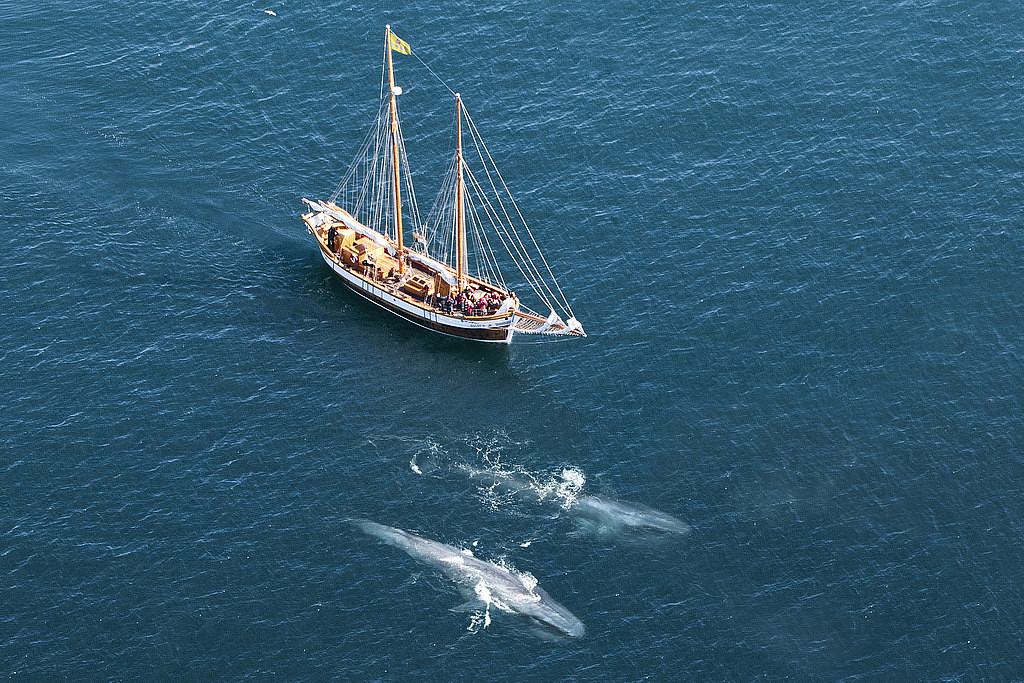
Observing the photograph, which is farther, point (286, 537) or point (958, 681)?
point (286, 537)

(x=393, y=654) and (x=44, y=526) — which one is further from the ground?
(x=44, y=526)

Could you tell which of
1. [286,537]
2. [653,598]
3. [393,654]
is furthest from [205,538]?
[653,598]

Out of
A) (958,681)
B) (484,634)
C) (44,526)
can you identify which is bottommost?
(958,681)

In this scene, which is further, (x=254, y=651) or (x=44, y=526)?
(x=44, y=526)

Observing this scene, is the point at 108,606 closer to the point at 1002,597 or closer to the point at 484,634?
the point at 484,634

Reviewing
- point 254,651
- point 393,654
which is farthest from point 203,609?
point 393,654

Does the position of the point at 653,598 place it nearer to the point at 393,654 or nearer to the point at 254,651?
the point at 393,654
